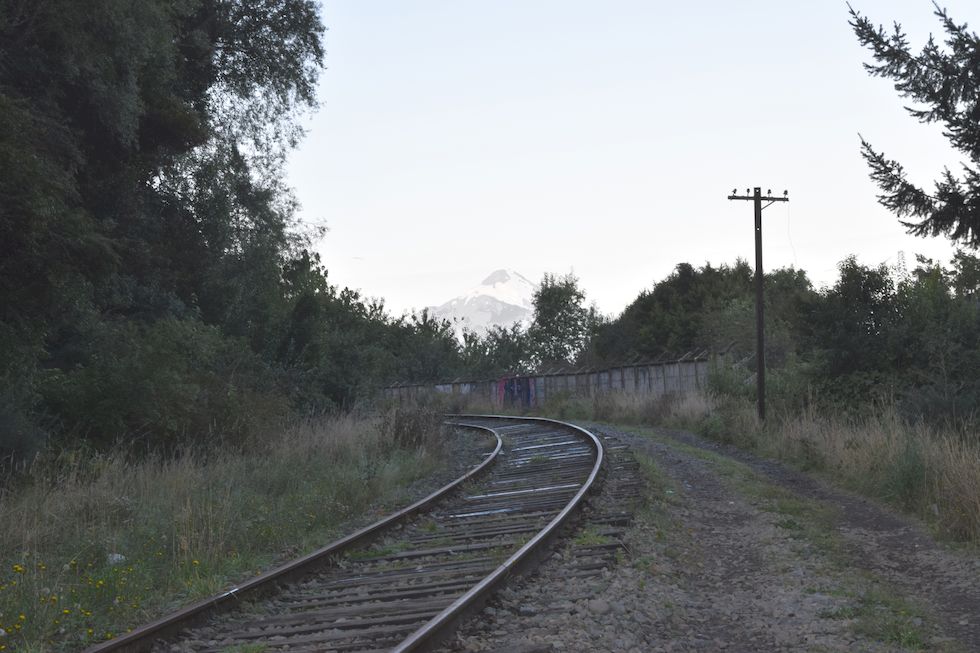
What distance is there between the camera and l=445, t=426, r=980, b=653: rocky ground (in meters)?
6.03

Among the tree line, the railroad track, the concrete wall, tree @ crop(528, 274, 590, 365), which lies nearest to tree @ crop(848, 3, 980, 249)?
the tree line

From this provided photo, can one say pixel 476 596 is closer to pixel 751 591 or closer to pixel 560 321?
pixel 751 591

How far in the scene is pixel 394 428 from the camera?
19328 millimetres

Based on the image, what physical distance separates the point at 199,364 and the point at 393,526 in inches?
358

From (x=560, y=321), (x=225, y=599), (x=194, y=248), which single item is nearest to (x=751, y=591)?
(x=225, y=599)

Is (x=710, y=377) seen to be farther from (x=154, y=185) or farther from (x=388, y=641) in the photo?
(x=388, y=641)

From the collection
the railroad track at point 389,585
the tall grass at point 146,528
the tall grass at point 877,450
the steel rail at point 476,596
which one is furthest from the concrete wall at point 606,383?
the steel rail at point 476,596

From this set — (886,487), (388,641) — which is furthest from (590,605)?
(886,487)

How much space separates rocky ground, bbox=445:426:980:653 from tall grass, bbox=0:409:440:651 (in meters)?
2.77

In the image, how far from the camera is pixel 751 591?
297 inches

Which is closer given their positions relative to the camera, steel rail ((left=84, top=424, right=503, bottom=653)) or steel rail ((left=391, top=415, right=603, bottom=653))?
steel rail ((left=391, top=415, right=603, bottom=653))

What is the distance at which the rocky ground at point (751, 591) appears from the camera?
6027 mm

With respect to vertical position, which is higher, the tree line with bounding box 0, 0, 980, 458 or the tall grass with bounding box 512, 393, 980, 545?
the tree line with bounding box 0, 0, 980, 458

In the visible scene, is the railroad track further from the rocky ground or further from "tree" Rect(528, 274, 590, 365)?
"tree" Rect(528, 274, 590, 365)
